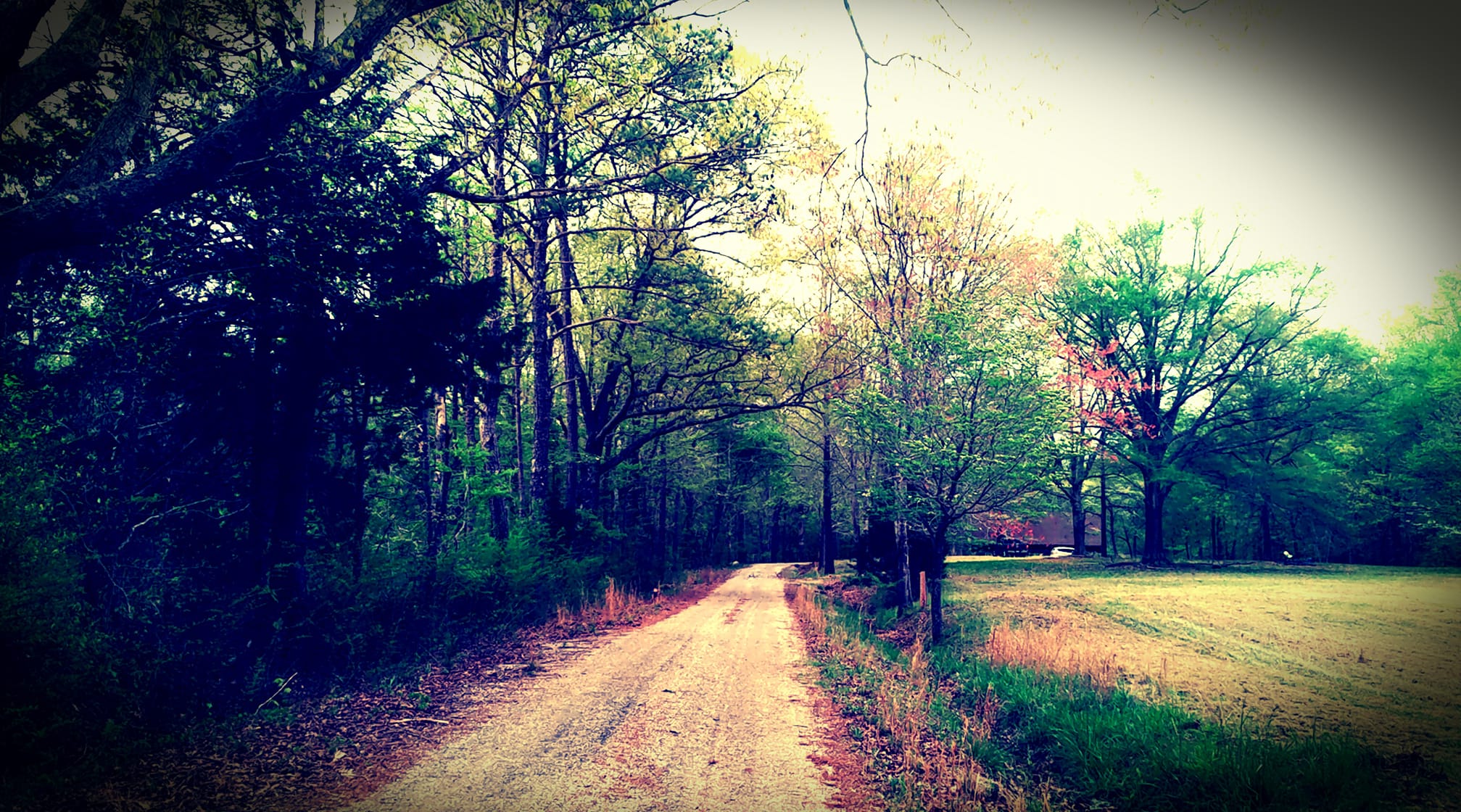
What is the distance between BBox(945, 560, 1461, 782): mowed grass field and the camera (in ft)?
20.7

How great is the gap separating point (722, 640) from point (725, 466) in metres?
23.6

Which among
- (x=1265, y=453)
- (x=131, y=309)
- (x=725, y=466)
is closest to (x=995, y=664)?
(x=131, y=309)

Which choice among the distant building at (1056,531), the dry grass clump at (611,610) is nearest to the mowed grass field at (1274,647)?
the dry grass clump at (611,610)

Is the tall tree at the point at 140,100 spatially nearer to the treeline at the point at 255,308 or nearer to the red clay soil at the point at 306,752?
the treeline at the point at 255,308

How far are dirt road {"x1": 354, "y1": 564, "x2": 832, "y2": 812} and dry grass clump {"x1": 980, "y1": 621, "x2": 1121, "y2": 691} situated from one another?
3.23 m

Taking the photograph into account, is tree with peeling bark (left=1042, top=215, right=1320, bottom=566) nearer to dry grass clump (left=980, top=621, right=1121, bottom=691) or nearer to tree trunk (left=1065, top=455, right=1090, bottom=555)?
tree trunk (left=1065, top=455, right=1090, bottom=555)

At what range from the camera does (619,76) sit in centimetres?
707

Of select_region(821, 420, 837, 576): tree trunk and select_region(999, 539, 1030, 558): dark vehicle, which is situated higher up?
select_region(821, 420, 837, 576): tree trunk

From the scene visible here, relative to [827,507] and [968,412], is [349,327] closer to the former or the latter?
[968,412]

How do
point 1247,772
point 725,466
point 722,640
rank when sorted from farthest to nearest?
point 725,466, point 722,640, point 1247,772


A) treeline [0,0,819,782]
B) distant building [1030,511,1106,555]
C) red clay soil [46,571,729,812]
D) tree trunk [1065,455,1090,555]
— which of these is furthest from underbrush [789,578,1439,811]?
distant building [1030,511,1106,555]

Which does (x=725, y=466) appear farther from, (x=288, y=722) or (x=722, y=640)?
(x=288, y=722)

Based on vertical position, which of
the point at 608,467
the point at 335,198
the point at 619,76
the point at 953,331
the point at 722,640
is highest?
the point at 619,76

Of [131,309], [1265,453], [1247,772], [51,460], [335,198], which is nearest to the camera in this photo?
[1247,772]
